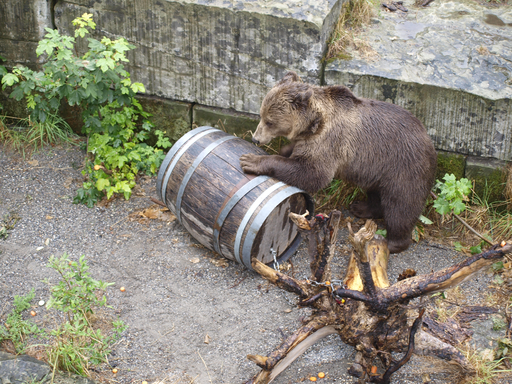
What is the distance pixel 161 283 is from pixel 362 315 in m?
1.72

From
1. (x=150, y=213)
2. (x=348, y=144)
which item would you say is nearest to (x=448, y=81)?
(x=348, y=144)

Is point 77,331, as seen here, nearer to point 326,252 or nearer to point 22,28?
point 326,252

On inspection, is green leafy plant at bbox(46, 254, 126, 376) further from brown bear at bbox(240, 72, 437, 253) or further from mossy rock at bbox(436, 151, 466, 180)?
mossy rock at bbox(436, 151, 466, 180)

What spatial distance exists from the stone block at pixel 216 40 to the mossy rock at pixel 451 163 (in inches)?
55.4

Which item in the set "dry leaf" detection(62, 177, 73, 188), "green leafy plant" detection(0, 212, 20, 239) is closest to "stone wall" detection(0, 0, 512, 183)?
"dry leaf" detection(62, 177, 73, 188)

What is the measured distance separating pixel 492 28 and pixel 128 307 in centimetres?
456

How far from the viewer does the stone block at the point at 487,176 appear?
185 inches

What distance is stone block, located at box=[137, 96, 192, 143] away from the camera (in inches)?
215

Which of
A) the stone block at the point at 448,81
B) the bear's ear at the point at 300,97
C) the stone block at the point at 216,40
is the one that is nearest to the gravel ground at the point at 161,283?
the stone block at the point at 448,81

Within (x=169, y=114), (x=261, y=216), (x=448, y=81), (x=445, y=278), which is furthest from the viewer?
(x=169, y=114)

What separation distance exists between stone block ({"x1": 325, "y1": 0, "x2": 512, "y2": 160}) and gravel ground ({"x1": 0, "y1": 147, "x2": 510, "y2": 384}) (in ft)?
3.46

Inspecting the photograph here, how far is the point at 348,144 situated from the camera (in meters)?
4.34

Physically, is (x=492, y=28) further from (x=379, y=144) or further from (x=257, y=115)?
(x=257, y=115)

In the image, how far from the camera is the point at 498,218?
4.80m
